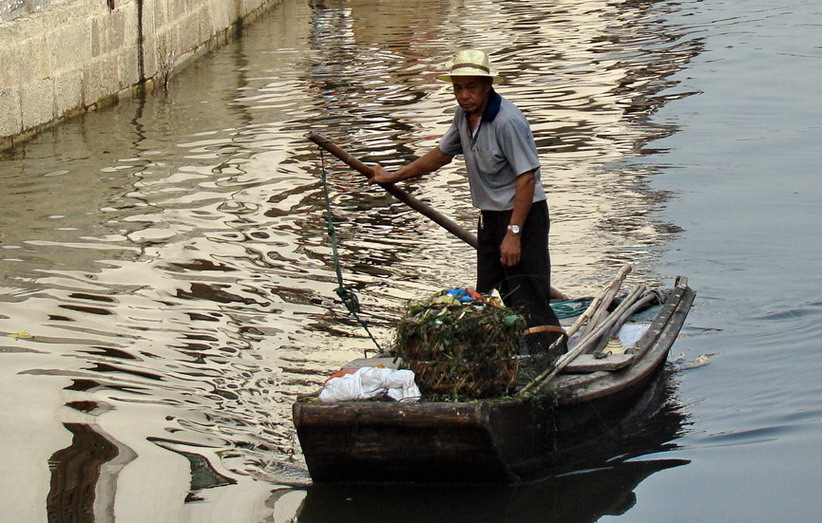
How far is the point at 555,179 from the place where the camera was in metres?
12.0

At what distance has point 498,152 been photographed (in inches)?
240

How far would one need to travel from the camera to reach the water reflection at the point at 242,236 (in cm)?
652

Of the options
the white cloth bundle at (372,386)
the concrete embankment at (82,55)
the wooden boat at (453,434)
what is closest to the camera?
the wooden boat at (453,434)

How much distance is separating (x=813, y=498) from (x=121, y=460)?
10.0ft

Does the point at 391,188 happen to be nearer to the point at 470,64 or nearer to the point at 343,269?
the point at 470,64

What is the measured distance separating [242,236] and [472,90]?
4.44 metres

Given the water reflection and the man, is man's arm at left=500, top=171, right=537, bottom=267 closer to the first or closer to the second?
the man

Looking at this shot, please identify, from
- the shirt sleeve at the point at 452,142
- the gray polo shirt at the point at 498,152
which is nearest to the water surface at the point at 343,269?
the gray polo shirt at the point at 498,152

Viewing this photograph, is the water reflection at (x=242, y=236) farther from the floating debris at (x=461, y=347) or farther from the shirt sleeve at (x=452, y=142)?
the shirt sleeve at (x=452, y=142)

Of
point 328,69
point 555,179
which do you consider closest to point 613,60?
point 328,69

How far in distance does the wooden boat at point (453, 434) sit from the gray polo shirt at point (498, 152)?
3.04 feet

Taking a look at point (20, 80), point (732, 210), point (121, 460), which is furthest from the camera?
point (20, 80)

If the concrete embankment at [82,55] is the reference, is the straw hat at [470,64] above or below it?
above

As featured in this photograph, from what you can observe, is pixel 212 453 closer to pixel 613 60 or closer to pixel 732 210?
pixel 732 210
